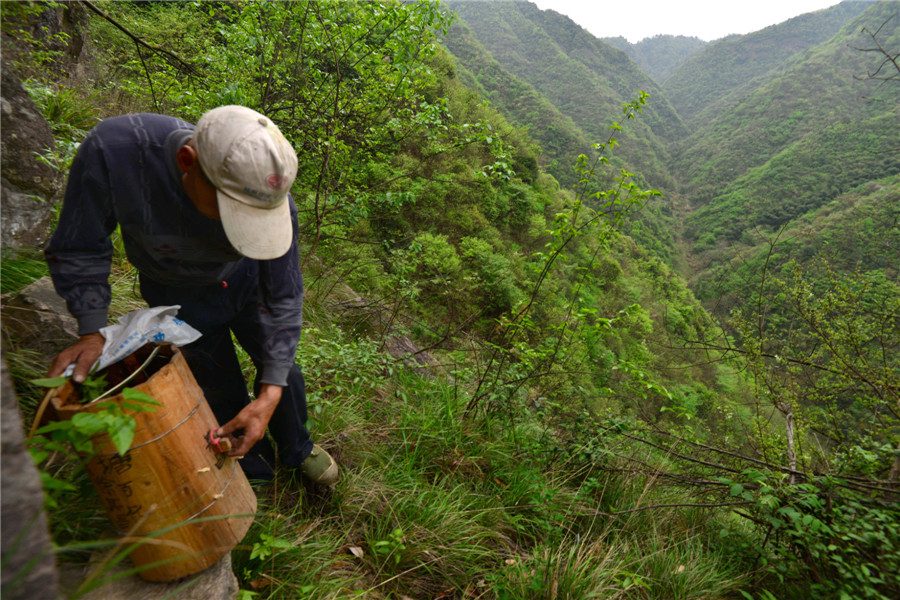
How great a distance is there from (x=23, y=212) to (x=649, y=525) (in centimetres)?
510

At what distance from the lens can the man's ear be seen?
4.43 ft

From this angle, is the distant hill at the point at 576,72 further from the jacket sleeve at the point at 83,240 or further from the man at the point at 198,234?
the jacket sleeve at the point at 83,240

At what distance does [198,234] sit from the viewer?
5.01 ft

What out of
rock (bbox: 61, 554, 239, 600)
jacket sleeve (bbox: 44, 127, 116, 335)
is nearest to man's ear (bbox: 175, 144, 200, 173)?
jacket sleeve (bbox: 44, 127, 116, 335)

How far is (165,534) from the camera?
1225mm

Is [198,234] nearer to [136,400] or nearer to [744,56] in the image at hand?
[136,400]

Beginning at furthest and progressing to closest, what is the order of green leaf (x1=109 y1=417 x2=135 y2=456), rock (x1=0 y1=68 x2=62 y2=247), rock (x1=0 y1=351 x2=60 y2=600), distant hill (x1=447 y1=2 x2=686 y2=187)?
distant hill (x1=447 y1=2 x2=686 y2=187)
rock (x1=0 y1=68 x2=62 y2=247)
green leaf (x1=109 y1=417 x2=135 y2=456)
rock (x1=0 y1=351 x2=60 y2=600)

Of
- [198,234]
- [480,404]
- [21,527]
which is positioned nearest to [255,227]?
[198,234]

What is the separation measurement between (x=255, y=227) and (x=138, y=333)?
0.52 meters

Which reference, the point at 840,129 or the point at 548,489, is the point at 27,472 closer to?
the point at 548,489

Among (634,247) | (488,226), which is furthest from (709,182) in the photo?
(488,226)

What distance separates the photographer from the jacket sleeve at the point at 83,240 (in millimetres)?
1381

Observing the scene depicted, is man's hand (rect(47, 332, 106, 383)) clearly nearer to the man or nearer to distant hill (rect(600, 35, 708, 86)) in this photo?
the man

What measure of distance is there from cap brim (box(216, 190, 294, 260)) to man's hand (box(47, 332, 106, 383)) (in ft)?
1.86
